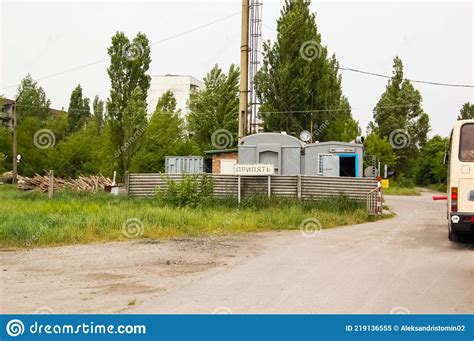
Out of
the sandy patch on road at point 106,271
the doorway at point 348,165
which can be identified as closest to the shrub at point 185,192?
the sandy patch on road at point 106,271

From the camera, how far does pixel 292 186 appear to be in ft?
66.8

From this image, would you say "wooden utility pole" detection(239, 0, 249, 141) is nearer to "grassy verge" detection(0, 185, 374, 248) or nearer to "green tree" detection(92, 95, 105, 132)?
"grassy verge" detection(0, 185, 374, 248)

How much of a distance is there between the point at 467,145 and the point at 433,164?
50.1 meters

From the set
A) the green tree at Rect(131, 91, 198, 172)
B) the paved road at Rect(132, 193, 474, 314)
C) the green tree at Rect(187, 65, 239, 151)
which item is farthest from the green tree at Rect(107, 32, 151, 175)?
the paved road at Rect(132, 193, 474, 314)

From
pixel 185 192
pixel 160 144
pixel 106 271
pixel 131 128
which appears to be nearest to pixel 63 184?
pixel 131 128

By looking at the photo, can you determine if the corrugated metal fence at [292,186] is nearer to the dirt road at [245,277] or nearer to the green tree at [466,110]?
the dirt road at [245,277]

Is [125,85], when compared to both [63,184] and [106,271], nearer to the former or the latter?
[63,184]

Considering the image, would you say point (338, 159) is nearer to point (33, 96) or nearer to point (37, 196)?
point (37, 196)

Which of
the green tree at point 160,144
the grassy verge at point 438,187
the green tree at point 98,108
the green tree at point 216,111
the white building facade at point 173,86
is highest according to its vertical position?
the white building facade at point 173,86

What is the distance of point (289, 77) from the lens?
131 feet

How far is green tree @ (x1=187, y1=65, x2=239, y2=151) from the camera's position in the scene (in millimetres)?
42281

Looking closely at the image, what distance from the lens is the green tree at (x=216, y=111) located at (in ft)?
Result: 139

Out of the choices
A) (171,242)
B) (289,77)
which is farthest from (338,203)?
(289,77)

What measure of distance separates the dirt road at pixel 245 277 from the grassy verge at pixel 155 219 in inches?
39.3
